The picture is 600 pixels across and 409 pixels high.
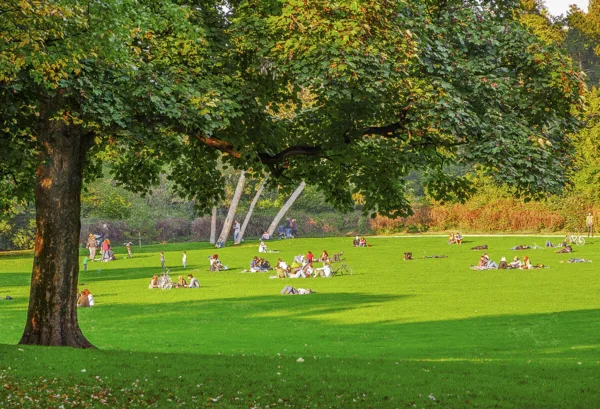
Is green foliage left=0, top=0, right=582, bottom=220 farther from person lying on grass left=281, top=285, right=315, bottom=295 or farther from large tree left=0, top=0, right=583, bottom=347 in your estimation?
person lying on grass left=281, top=285, right=315, bottom=295

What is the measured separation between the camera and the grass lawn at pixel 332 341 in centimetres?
1592

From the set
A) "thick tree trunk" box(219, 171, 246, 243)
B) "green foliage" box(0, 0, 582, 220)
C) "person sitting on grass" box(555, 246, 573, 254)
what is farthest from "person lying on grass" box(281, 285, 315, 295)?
"thick tree trunk" box(219, 171, 246, 243)

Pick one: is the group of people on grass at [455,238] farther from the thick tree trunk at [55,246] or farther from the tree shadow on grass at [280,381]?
the thick tree trunk at [55,246]

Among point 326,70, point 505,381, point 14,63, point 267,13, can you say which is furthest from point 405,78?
point 14,63

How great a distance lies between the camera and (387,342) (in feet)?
87.1

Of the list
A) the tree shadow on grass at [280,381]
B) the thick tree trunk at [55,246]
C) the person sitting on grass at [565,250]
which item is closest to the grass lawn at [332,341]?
the tree shadow on grass at [280,381]

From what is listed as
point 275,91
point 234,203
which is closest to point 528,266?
point 275,91

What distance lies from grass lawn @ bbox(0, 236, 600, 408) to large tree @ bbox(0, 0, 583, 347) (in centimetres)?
397

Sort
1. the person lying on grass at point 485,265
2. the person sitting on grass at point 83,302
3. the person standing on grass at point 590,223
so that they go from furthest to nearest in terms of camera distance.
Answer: the person standing on grass at point 590,223 < the person lying on grass at point 485,265 < the person sitting on grass at point 83,302

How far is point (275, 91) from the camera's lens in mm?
23516

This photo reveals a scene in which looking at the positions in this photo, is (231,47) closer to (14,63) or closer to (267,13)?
(267,13)

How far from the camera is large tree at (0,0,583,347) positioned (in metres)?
18.3

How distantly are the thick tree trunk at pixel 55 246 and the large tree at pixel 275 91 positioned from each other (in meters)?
0.03

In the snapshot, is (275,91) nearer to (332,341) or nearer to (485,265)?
(332,341)
